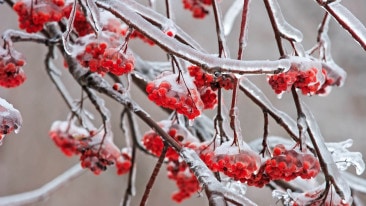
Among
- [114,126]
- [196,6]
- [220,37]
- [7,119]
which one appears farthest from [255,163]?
[114,126]

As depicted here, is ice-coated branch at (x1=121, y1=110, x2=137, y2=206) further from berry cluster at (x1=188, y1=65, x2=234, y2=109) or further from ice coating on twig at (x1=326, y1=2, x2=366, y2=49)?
ice coating on twig at (x1=326, y1=2, x2=366, y2=49)

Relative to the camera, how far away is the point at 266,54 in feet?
8.13

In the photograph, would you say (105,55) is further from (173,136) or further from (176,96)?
(173,136)

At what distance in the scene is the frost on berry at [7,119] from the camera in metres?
0.48

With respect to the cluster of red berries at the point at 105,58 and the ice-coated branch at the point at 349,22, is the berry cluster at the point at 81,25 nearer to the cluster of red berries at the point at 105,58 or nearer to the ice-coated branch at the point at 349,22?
the cluster of red berries at the point at 105,58

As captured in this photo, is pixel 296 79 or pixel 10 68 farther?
pixel 10 68

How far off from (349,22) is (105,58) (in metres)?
0.23

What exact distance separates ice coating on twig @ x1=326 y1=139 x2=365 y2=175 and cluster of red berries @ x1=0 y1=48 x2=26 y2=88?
1.29ft

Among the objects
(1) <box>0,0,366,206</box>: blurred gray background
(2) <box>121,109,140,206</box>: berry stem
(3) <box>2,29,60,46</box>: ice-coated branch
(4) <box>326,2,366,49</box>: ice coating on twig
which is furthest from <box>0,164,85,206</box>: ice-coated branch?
(1) <box>0,0,366,206</box>: blurred gray background

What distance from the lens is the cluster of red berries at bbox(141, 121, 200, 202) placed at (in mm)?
673

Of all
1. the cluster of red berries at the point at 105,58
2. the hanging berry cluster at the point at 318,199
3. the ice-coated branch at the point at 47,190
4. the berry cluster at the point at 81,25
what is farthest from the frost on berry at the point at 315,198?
the ice-coated branch at the point at 47,190

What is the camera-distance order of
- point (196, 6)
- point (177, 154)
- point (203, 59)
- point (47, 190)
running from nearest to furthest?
point (203, 59) → point (177, 154) → point (196, 6) → point (47, 190)

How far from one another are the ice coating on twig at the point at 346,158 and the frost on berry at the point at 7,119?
0.35 meters

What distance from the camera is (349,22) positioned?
18.6 inches
